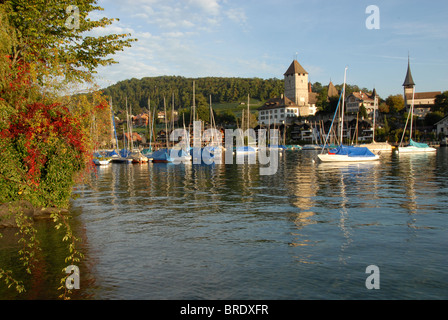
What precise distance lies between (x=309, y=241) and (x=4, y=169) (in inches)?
432

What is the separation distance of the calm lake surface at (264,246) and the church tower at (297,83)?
578 ft

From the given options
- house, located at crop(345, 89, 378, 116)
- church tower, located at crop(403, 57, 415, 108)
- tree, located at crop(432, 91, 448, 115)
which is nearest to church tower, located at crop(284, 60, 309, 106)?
house, located at crop(345, 89, 378, 116)

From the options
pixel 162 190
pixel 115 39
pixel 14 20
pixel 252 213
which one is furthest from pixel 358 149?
pixel 14 20

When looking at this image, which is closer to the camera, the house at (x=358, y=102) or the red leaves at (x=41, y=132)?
the red leaves at (x=41, y=132)

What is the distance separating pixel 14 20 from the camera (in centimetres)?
1597

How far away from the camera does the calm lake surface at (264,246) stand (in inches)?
378

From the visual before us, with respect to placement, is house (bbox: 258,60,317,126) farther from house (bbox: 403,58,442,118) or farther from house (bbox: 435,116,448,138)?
house (bbox: 435,116,448,138)

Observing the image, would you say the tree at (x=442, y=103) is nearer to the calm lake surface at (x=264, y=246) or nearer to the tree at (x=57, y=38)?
the calm lake surface at (x=264, y=246)

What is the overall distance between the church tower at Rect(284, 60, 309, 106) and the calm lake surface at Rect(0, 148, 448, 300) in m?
176

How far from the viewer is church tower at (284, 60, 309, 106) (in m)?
194

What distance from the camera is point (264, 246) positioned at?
13180mm

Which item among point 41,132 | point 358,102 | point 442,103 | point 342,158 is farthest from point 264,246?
point 358,102

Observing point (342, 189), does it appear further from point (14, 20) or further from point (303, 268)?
→ point (14, 20)

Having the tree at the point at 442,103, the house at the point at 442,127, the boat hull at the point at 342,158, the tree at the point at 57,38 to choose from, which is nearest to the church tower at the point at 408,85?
the tree at the point at 442,103
